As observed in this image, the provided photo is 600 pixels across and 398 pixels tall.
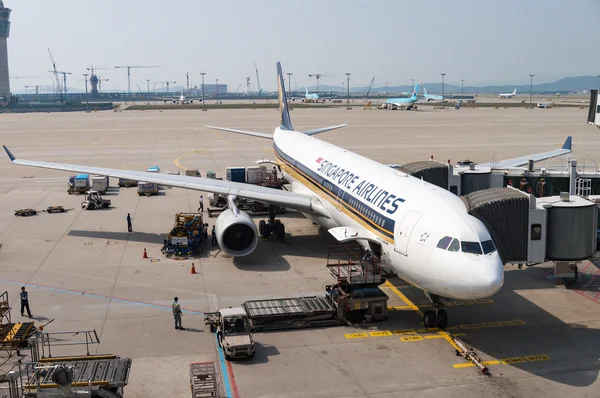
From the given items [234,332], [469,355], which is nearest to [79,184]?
[234,332]

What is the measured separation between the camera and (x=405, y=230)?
795 inches

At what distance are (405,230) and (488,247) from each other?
290 centimetres

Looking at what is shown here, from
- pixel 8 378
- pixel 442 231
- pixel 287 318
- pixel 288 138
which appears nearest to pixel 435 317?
pixel 442 231

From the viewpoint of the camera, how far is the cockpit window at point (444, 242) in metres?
18.5

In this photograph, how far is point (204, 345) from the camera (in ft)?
64.3

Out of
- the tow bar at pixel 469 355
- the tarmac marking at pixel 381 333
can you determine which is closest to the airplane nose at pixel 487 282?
A: the tow bar at pixel 469 355

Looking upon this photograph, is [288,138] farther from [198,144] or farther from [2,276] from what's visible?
[198,144]

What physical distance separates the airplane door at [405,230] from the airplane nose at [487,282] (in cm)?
298

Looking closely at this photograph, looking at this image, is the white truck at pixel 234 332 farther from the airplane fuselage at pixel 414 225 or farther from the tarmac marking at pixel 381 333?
the airplane fuselage at pixel 414 225

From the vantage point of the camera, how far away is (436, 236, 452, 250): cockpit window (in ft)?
60.7

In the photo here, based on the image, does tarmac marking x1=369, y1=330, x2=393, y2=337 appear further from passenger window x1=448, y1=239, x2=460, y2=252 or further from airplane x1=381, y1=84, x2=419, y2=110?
airplane x1=381, y1=84, x2=419, y2=110

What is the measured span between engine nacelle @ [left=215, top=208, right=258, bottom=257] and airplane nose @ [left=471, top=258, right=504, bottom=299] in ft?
43.1

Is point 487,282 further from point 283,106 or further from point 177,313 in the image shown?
point 283,106

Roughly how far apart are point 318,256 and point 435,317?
10057mm
